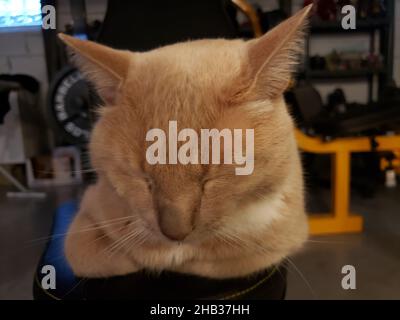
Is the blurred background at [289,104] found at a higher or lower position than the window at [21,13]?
lower

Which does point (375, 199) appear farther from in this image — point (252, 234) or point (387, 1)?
point (252, 234)

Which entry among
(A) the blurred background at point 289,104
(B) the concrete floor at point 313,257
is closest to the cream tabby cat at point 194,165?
(A) the blurred background at point 289,104

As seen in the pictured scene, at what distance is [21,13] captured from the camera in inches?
25.1

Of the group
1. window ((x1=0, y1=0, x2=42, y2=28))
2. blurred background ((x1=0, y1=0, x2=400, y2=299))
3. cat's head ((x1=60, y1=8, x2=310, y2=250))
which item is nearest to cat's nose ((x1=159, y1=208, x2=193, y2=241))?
cat's head ((x1=60, y1=8, x2=310, y2=250))

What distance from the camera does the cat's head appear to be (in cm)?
42

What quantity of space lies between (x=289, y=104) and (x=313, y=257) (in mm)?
420

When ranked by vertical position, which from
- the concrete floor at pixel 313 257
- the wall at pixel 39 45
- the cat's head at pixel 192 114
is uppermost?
the wall at pixel 39 45

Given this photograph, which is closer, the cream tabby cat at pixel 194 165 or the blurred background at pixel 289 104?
the cream tabby cat at pixel 194 165

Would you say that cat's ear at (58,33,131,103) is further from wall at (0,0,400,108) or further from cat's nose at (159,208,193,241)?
wall at (0,0,400,108)

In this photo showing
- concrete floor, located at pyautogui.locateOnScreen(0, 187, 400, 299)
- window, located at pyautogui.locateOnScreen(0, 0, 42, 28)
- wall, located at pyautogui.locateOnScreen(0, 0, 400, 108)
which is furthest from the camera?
concrete floor, located at pyautogui.locateOnScreen(0, 187, 400, 299)

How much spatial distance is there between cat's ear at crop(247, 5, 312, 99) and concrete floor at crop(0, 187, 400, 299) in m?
0.51

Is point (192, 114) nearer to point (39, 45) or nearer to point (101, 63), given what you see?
point (101, 63)

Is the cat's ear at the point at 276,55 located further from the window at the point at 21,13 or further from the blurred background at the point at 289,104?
the window at the point at 21,13

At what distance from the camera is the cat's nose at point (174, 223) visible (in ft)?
1.40
